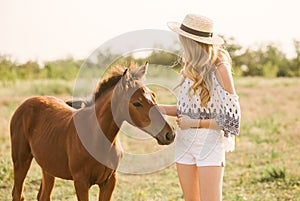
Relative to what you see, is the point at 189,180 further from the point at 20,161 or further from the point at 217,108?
the point at 20,161

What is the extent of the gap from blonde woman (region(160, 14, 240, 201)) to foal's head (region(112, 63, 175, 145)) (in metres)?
0.23

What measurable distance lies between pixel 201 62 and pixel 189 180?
0.97 metres

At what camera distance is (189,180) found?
460 cm

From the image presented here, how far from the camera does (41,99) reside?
21.1ft

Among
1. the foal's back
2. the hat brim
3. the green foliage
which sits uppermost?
the hat brim

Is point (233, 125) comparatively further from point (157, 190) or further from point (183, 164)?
point (157, 190)

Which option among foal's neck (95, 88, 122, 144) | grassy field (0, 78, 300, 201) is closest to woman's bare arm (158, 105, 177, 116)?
foal's neck (95, 88, 122, 144)

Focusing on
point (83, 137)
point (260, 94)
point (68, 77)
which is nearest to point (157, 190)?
point (83, 137)

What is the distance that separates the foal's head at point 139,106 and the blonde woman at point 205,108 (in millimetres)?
229

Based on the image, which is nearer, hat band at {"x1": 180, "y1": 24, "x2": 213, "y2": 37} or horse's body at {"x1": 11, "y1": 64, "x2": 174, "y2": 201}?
hat band at {"x1": 180, "y1": 24, "x2": 213, "y2": 37}

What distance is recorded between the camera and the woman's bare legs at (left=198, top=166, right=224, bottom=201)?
4418 mm

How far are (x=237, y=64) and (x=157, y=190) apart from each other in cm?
3001

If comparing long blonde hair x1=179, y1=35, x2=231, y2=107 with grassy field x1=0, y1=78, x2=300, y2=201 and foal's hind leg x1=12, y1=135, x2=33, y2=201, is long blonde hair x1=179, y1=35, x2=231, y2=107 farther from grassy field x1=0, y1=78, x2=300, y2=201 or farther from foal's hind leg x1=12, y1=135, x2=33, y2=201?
grassy field x1=0, y1=78, x2=300, y2=201

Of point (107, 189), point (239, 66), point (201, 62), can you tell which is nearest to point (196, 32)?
point (201, 62)
